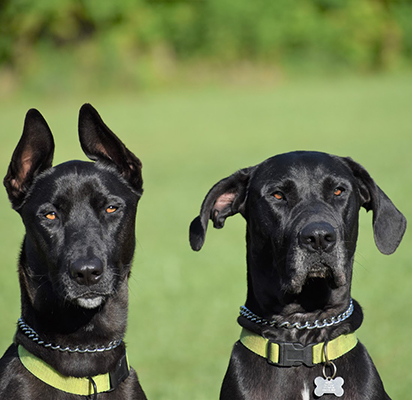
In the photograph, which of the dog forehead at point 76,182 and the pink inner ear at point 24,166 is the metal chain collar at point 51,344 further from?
the pink inner ear at point 24,166

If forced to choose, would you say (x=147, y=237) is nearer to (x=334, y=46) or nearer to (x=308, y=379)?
(x=308, y=379)

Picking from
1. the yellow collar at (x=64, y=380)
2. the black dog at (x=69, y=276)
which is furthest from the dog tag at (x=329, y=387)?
the yellow collar at (x=64, y=380)

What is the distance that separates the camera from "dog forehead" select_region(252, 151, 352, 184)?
456cm

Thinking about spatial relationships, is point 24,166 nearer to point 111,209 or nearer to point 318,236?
point 111,209

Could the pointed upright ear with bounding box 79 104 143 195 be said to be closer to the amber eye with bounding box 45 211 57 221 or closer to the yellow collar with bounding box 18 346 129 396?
the amber eye with bounding box 45 211 57 221

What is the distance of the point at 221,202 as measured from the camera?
498cm

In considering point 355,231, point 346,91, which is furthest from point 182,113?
point 355,231

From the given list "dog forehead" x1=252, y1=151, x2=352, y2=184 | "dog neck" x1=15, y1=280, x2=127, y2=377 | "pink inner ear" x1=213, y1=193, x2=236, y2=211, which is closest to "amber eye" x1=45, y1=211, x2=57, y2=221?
"dog neck" x1=15, y1=280, x2=127, y2=377

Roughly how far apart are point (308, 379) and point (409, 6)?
51.7 meters

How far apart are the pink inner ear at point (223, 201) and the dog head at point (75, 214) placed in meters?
0.54

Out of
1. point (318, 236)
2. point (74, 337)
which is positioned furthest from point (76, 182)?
point (318, 236)

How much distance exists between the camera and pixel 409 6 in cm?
5178

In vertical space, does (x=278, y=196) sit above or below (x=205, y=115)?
below

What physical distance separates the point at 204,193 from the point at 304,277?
459 inches
